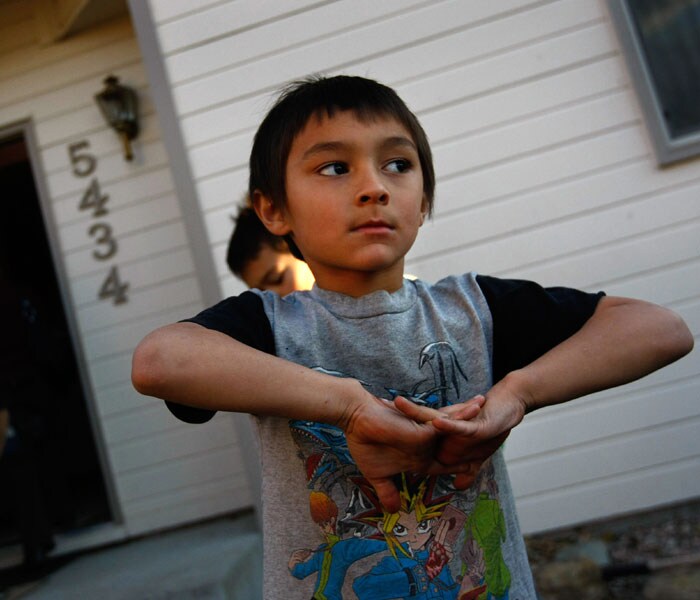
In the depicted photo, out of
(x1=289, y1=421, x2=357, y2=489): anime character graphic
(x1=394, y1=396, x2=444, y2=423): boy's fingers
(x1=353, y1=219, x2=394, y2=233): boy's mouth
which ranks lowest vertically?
(x1=289, y1=421, x2=357, y2=489): anime character graphic

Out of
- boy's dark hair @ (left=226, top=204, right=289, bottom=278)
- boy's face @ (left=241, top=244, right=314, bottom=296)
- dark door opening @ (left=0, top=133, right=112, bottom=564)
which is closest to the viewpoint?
boy's face @ (left=241, top=244, right=314, bottom=296)

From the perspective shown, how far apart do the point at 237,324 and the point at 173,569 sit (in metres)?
2.76

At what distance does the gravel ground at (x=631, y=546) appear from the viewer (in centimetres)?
321

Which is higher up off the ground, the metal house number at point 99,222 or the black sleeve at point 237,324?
the metal house number at point 99,222

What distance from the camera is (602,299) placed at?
4.06 feet

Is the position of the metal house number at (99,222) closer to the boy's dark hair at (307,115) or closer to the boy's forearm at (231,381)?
the boy's dark hair at (307,115)

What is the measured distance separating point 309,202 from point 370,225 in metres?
0.11

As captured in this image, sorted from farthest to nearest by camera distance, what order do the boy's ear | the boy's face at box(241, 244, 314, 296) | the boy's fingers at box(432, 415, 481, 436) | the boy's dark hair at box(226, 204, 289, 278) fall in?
1. the boy's dark hair at box(226, 204, 289, 278)
2. the boy's face at box(241, 244, 314, 296)
3. the boy's ear
4. the boy's fingers at box(432, 415, 481, 436)

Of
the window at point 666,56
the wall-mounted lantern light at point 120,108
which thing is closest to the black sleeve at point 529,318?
the window at point 666,56

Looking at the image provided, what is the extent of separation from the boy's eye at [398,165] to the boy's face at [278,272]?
1.05m

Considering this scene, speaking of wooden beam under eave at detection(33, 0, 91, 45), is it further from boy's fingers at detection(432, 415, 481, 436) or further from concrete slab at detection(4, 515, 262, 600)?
boy's fingers at detection(432, 415, 481, 436)

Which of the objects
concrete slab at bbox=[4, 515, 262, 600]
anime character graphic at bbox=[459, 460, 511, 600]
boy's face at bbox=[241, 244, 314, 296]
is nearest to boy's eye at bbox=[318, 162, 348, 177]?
anime character graphic at bbox=[459, 460, 511, 600]

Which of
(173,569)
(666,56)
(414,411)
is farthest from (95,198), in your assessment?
(414,411)

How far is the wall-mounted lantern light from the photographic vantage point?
14.8ft
